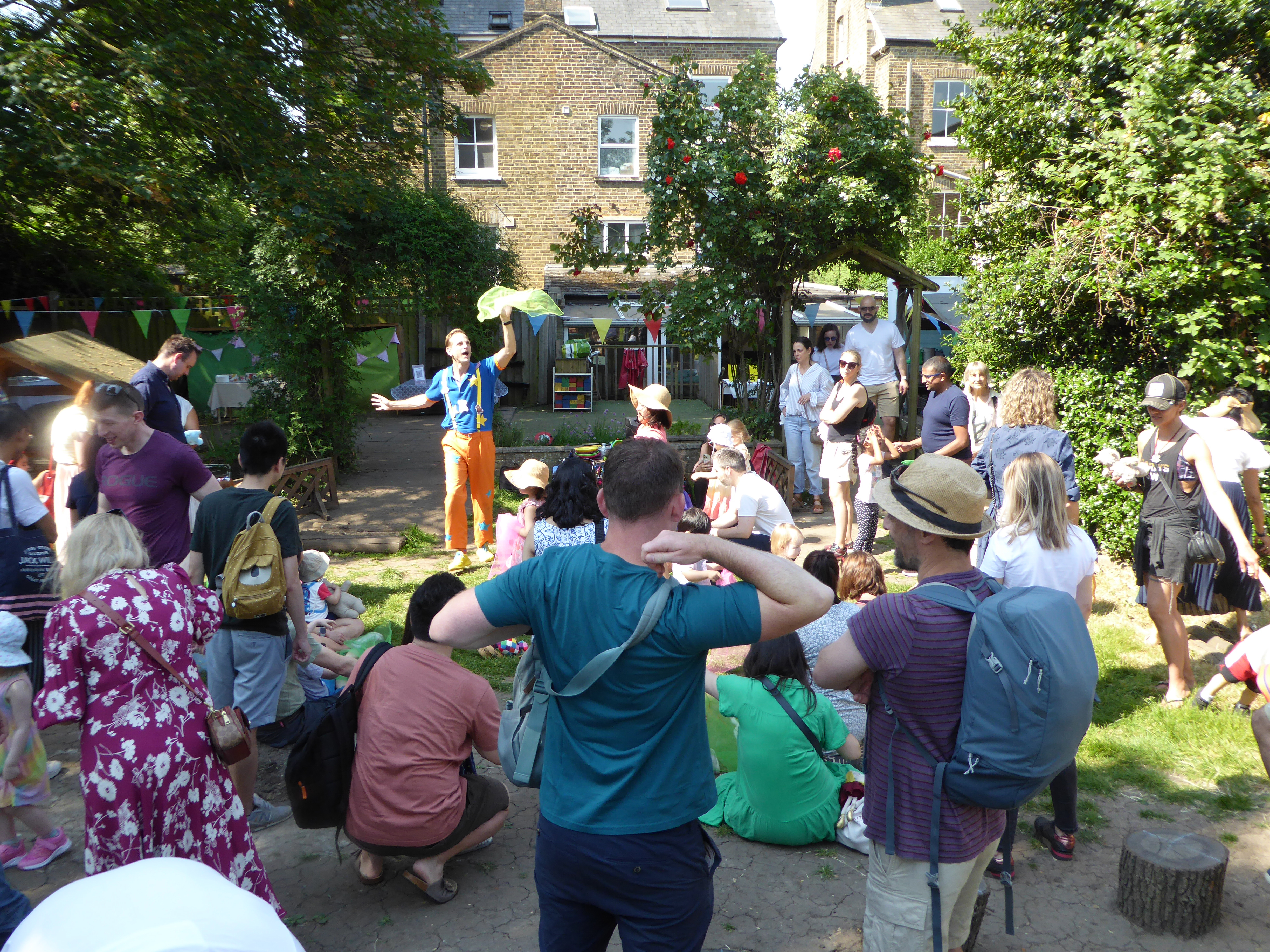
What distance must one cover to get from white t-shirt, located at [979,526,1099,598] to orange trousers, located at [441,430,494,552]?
469 centimetres

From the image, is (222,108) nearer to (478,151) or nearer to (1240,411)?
(1240,411)

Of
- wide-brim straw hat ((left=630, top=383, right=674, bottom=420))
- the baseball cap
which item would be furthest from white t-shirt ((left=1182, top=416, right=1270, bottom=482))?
wide-brim straw hat ((left=630, top=383, right=674, bottom=420))

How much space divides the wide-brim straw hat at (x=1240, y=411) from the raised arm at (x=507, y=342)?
475 centimetres

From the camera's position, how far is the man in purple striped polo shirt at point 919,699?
7.47 feet

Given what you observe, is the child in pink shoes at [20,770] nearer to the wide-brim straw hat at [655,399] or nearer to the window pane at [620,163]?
the wide-brim straw hat at [655,399]

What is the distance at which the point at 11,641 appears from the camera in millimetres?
3268

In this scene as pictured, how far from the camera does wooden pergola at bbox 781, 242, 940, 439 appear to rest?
10.7m

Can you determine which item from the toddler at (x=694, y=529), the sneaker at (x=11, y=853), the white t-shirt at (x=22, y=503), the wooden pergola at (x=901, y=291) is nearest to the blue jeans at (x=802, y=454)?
the wooden pergola at (x=901, y=291)

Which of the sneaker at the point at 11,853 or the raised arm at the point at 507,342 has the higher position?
the raised arm at the point at 507,342

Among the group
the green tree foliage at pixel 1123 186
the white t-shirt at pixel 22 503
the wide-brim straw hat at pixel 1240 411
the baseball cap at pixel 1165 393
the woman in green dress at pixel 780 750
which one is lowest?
the woman in green dress at pixel 780 750

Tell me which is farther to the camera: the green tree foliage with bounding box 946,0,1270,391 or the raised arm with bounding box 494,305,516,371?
the raised arm with bounding box 494,305,516,371

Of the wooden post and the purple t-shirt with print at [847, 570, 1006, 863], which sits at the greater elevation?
the wooden post

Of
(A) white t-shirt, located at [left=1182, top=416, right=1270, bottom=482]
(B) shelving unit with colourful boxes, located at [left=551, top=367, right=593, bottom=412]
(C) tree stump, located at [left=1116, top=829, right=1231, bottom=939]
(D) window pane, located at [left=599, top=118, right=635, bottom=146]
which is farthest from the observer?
(D) window pane, located at [left=599, top=118, right=635, bottom=146]

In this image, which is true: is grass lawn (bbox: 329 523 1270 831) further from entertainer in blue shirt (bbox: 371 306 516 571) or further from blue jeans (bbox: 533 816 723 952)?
blue jeans (bbox: 533 816 723 952)
